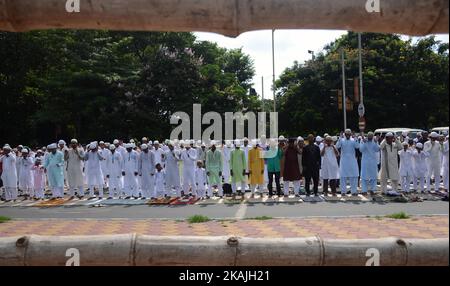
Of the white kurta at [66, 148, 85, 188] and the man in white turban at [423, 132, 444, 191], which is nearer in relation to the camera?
the man in white turban at [423, 132, 444, 191]

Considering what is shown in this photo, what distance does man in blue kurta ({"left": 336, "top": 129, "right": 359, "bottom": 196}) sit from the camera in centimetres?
1355

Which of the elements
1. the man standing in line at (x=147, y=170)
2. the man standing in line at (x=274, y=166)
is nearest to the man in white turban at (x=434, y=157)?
the man standing in line at (x=274, y=166)

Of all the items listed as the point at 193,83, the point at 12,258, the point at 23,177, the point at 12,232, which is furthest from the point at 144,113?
the point at 12,258

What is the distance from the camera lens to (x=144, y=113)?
23500mm

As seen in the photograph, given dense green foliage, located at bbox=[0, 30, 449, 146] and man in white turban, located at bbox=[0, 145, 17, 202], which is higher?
dense green foliage, located at bbox=[0, 30, 449, 146]

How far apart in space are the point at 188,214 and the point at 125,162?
5099 millimetres

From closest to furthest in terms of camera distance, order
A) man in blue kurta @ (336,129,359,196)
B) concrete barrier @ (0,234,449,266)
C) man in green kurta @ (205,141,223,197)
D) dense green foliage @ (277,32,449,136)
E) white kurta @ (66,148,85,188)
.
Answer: concrete barrier @ (0,234,449,266)
man in blue kurta @ (336,129,359,196)
man in green kurta @ (205,141,223,197)
white kurta @ (66,148,85,188)
dense green foliage @ (277,32,449,136)

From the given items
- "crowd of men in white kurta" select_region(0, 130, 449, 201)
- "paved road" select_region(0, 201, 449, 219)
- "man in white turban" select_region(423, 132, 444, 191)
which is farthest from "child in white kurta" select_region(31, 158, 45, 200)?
"man in white turban" select_region(423, 132, 444, 191)

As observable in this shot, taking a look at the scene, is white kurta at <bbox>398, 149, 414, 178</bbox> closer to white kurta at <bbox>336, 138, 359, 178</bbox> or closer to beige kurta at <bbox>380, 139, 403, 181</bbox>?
beige kurta at <bbox>380, 139, 403, 181</bbox>

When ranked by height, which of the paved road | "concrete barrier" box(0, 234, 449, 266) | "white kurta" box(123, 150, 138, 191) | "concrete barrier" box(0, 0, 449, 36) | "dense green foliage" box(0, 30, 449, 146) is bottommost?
the paved road

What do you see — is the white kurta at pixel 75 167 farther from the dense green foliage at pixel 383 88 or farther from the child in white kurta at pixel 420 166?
the dense green foliage at pixel 383 88

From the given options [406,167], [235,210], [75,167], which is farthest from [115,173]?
[406,167]

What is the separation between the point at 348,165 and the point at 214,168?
384 cm

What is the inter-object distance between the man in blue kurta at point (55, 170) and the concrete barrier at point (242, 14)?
41.8ft
